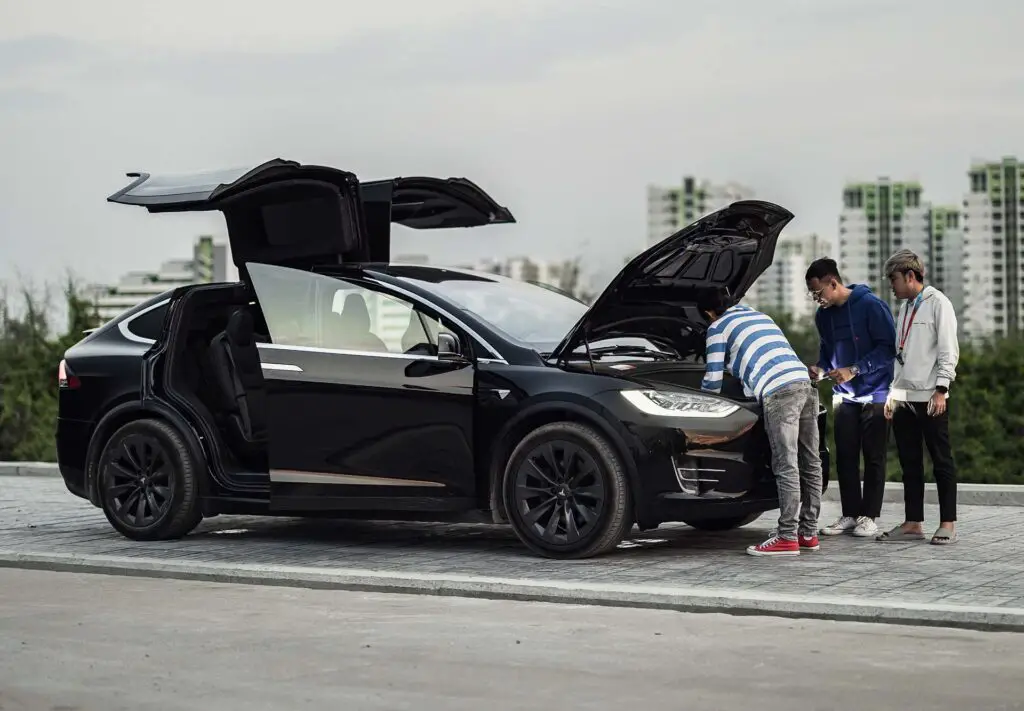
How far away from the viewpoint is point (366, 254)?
11.5 metres

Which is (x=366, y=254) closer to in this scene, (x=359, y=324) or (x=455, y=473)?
(x=359, y=324)

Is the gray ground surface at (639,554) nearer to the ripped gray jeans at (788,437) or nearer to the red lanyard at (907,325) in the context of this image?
the ripped gray jeans at (788,437)

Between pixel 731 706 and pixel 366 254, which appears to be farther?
pixel 366 254

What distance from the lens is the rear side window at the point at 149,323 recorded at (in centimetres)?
1170

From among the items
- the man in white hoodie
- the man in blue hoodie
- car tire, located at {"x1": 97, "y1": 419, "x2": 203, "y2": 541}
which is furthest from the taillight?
the man in white hoodie

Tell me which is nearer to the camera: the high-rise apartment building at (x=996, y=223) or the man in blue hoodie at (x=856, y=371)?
the man in blue hoodie at (x=856, y=371)

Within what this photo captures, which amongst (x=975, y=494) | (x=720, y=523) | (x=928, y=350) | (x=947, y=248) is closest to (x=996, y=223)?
(x=947, y=248)

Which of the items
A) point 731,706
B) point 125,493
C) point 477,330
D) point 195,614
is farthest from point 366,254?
point 731,706

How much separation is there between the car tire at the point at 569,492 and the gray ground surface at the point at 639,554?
0.14 meters

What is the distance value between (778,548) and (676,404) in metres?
1.07

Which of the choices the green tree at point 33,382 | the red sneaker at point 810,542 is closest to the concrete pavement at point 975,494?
the red sneaker at point 810,542

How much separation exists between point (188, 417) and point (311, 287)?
1274mm

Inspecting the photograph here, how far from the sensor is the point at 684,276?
34.6 ft

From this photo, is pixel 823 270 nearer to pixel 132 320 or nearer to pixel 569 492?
pixel 569 492
